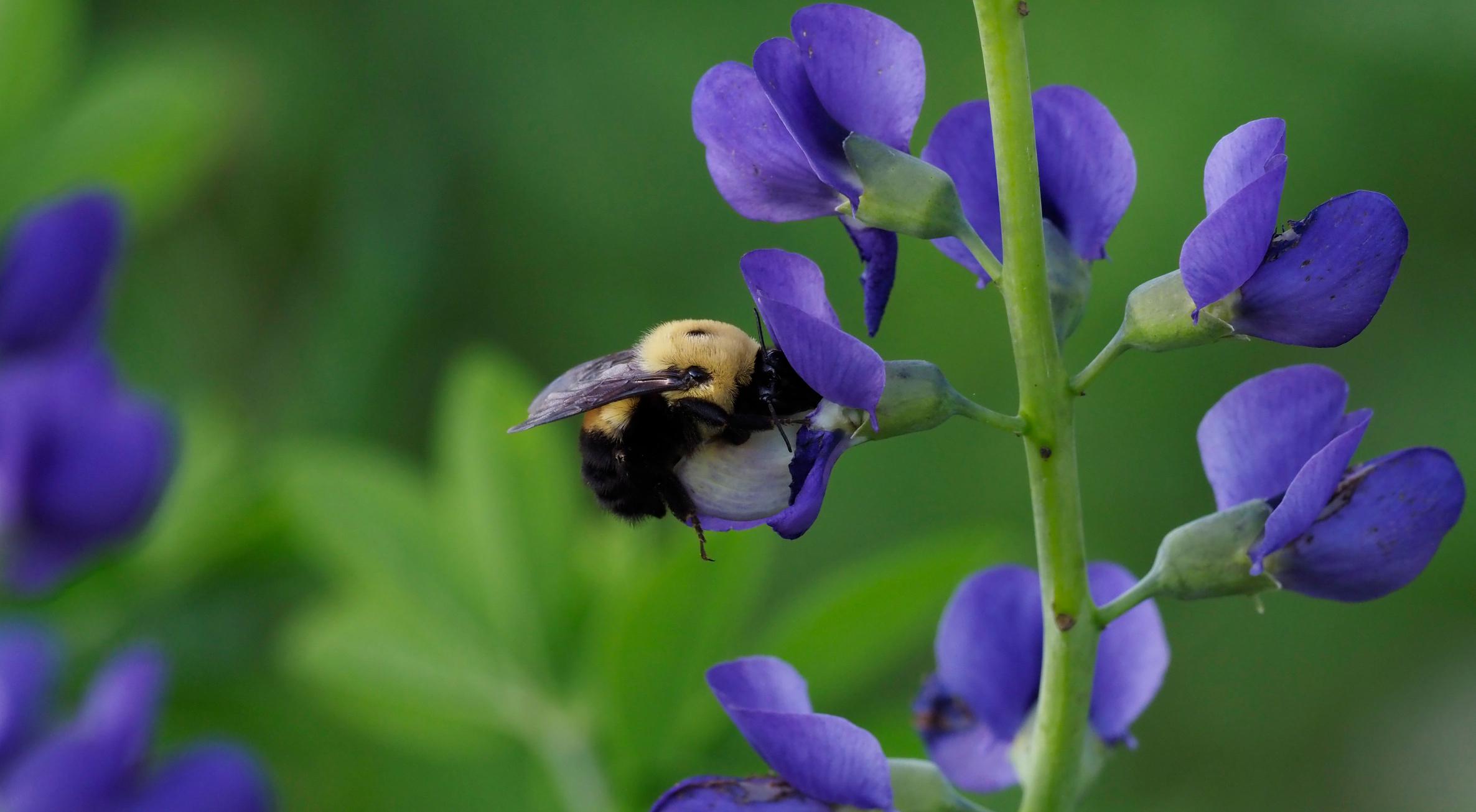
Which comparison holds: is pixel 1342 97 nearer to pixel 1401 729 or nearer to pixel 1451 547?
pixel 1451 547

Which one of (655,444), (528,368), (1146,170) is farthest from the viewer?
(528,368)

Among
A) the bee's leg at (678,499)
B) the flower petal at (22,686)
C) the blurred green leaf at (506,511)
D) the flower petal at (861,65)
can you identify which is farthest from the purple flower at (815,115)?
the flower petal at (22,686)

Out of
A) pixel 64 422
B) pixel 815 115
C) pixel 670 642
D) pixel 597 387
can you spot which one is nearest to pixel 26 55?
pixel 64 422

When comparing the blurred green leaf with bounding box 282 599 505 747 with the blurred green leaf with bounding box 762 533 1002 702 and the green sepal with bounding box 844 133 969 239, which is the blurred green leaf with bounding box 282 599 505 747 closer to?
the blurred green leaf with bounding box 762 533 1002 702

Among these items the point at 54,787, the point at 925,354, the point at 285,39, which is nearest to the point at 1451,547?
the point at 925,354

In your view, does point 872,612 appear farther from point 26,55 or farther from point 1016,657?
point 26,55
